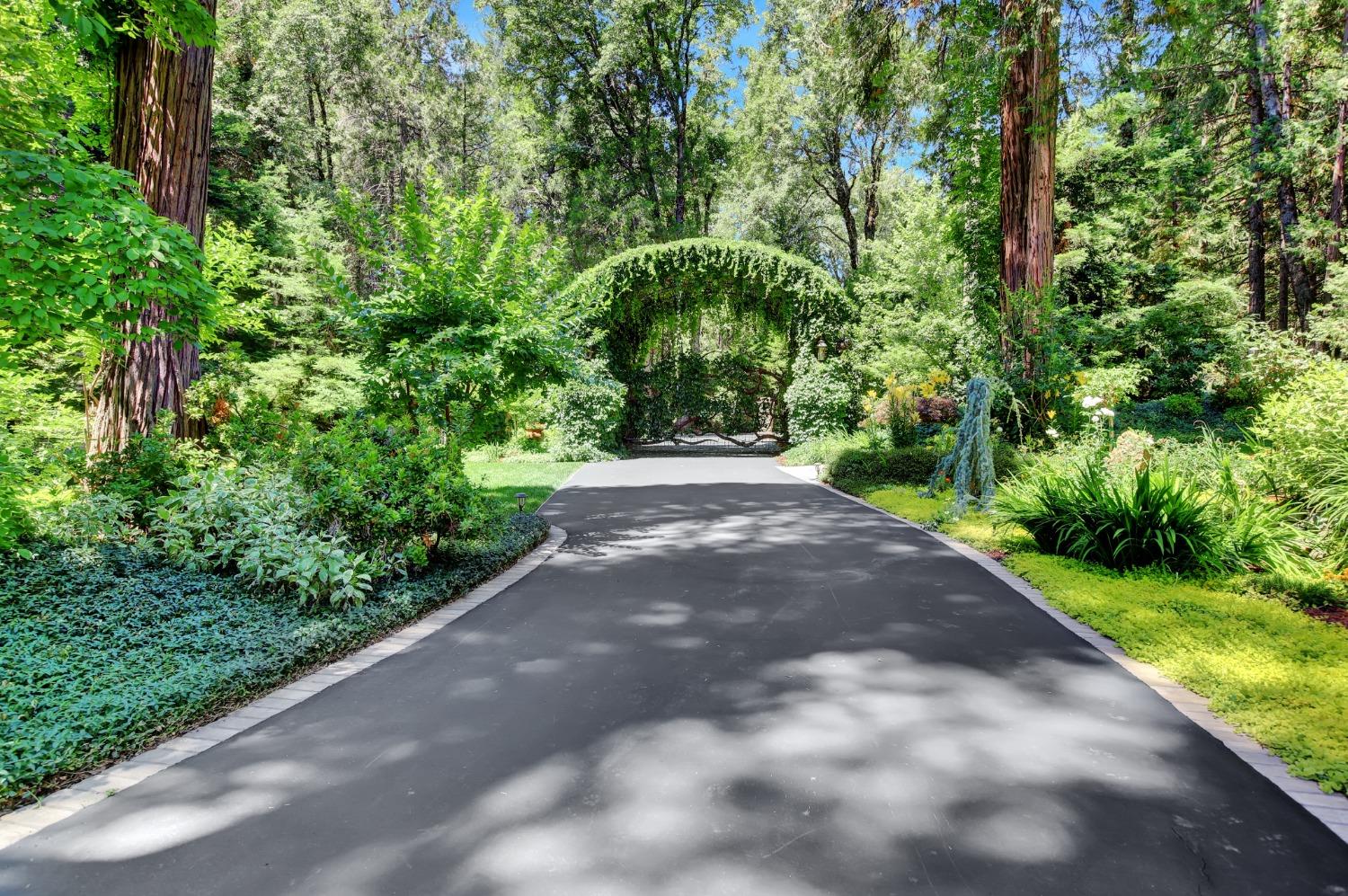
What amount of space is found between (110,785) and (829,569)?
5038 mm

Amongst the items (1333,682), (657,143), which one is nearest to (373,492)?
(1333,682)

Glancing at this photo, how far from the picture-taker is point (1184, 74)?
15.7m

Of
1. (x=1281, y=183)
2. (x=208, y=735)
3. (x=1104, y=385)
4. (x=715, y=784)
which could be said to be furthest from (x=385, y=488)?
(x=1281, y=183)

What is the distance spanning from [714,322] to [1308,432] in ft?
51.1

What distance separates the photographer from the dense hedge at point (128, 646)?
2.78 m

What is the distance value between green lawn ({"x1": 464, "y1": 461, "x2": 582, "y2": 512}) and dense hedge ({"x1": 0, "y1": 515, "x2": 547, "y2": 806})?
4.51 metres

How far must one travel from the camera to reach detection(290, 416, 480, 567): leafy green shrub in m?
4.77

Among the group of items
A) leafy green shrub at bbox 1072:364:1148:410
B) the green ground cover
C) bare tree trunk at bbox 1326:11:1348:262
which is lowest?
the green ground cover

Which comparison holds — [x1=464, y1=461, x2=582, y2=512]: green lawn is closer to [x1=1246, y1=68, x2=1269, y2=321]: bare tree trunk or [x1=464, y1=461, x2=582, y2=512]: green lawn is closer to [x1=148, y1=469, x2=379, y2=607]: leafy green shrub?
[x1=148, y1=469, x2=379, y2=607]: leafy green shrub

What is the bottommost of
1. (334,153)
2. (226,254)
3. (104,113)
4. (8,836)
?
(8,836)

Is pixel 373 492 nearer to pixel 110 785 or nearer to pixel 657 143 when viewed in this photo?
pixel 110 785

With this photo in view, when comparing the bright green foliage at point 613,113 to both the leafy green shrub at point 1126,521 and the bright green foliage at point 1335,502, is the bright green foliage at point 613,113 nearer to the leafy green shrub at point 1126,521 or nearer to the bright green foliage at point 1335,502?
the leafy green shrub at point 1126,521

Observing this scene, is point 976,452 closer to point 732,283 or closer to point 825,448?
point 825,448

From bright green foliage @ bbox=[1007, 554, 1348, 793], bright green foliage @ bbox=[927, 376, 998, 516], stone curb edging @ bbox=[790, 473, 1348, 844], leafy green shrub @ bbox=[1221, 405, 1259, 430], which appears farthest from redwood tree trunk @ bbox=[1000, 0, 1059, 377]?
leafy green shrub @ bbox=[1221, 405, 1259, 430]
